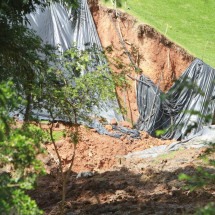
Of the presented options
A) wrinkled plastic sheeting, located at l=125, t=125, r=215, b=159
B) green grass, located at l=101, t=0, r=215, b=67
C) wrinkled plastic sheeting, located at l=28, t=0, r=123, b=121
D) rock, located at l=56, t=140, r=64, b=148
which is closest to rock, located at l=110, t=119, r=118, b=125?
wrinkled plastic sheeting, located at l=28, t=0, r=123, b=121

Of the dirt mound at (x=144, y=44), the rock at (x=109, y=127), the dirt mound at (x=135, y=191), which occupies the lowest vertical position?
the dirt mound at (x=135, y=191)

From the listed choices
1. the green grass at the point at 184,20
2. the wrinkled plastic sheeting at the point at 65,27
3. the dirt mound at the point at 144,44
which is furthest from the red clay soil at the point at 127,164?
the wrinkled plastic sheeting at the point at 65,27

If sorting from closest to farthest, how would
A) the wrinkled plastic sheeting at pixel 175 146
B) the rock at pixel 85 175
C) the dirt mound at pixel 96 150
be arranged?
the rock at pixel 85 175 → the dirt mound at pixel 96 150 → the wrinkled plastic sheeting at pixel 175 146

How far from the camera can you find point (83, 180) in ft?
39.0

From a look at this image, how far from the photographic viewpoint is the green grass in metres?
18.8

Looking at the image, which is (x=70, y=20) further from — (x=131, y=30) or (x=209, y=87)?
(x=209, y=87)

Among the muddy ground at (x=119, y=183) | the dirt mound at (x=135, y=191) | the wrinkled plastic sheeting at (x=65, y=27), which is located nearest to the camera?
the dirt mound at (x=135, y=191)

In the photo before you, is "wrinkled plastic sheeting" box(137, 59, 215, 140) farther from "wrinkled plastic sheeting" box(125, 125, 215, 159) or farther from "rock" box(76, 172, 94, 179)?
"rock" box(76, 172, 94, 179)

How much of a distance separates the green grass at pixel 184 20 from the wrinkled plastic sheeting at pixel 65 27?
1.68m

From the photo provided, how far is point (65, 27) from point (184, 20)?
20.0 feet

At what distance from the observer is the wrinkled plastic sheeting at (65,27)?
1605 centimetres

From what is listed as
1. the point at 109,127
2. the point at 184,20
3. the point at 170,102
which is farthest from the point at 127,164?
the point at 184,20

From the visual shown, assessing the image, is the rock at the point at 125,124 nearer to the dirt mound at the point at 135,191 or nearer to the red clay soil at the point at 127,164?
the red clay soil at the point at 127,164

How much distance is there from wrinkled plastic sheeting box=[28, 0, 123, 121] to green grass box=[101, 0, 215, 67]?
1.68 meters
